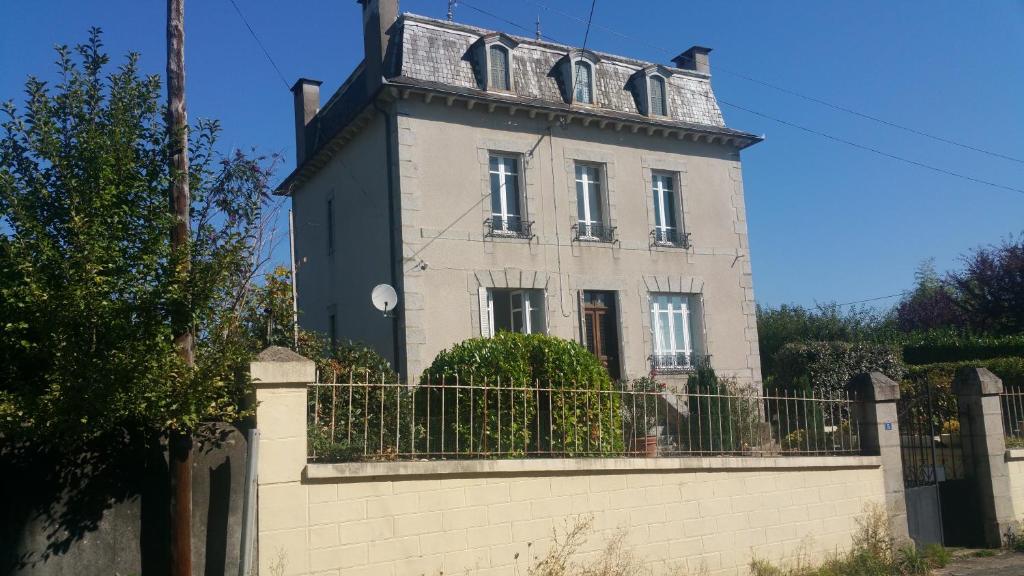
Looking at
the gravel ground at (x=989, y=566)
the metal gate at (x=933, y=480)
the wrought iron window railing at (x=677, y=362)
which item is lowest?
the gravel ground at (x=989, y=566)

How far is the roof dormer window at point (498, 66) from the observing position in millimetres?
16859

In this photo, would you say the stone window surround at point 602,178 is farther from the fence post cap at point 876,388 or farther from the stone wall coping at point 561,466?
the stone wall coping at point 561,466

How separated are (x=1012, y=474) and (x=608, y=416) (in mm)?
6248

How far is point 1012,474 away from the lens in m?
11.2

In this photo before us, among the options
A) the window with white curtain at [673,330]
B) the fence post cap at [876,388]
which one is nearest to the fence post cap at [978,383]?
the fence post cap at [876,388]

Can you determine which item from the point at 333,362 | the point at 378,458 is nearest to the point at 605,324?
the point at 333,362

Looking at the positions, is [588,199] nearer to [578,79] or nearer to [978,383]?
[578,79]

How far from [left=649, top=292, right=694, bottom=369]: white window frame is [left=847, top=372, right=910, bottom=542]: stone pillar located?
7.73m

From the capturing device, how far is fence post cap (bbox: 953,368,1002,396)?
1114 centimetres

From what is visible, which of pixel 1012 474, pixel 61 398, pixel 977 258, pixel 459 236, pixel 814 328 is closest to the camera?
pixel 61 398

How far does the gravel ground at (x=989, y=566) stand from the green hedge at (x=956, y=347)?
13.1m

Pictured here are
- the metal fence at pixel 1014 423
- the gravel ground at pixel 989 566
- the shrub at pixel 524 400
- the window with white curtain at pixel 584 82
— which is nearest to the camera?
the shrub at pixel 524 400

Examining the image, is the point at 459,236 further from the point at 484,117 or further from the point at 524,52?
the point at 524,52

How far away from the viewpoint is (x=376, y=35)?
16984 millimetres
